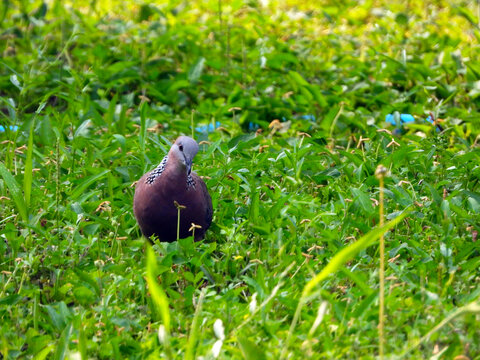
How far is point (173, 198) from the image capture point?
140 inches

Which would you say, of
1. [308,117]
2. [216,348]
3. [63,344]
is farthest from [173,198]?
[308,117]

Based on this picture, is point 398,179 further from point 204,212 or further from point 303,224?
point 204,212

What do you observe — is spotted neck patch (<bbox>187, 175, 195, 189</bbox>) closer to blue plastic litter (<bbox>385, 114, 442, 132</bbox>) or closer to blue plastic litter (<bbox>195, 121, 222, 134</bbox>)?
blue plastic litter (<bbox>195, 121, 222, 134</bbox>)

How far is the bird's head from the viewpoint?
139 inches

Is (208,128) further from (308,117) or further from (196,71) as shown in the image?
(196,71)

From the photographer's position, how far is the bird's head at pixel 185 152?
139 inches

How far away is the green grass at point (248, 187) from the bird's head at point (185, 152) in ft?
1.23

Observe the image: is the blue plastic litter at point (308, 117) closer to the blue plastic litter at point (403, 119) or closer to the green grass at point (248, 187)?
the green grass at point (248, 187)

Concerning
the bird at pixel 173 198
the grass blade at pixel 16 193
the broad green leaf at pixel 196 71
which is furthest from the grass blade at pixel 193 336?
the broad green leaf at pixel 196 71

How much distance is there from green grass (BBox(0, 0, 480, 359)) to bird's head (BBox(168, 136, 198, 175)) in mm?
375

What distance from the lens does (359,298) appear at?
321 centimetres

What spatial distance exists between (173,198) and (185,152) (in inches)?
8.8

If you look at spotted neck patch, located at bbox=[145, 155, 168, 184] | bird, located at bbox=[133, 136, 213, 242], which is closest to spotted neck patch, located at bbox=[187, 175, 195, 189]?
bird, located at bbox=[133, 136, 213, 242]

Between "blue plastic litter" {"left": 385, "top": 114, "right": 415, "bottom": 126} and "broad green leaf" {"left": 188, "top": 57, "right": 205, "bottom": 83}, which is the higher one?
"broad green leaf" {"left": 188, "top": 57, "right": 205, "bottom": 83}
